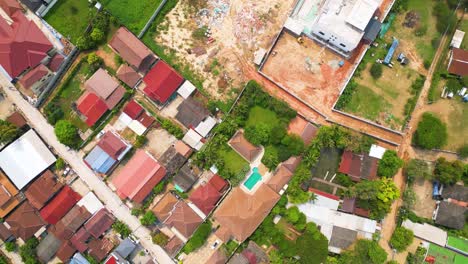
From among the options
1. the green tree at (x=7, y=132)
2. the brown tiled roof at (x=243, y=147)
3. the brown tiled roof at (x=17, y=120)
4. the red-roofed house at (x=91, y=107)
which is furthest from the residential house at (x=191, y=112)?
the green tree at (x=7, y=132)

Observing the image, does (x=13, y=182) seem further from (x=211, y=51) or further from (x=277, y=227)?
(x=277, y=227)

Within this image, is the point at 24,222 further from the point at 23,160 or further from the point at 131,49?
the point at 131,49

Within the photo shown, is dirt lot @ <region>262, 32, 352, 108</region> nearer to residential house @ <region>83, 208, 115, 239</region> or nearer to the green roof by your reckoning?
the green roof

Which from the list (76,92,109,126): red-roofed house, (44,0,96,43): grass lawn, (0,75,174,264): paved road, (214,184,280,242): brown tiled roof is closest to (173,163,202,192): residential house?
(214,184,280,242): brown tiled roof

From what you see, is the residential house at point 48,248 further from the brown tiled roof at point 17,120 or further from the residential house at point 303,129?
the residential house at point 303,129

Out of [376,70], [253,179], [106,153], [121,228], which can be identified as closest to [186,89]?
[106,153]
